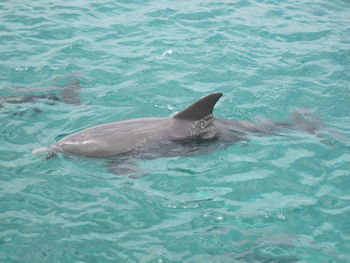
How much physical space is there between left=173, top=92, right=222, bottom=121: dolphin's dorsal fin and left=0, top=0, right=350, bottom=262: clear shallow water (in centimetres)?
76

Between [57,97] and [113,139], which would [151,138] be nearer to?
[113,139]

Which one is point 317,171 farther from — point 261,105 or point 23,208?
point 23,208

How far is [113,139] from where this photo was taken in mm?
8102

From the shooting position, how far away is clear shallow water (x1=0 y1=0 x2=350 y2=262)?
250 inches

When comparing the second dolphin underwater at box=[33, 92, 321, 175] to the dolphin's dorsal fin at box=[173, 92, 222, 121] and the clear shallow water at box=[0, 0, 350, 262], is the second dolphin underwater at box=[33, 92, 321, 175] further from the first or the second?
the clear shallow water at box=[0, 0, 350, 262]

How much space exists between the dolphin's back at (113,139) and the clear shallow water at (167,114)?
26 cm

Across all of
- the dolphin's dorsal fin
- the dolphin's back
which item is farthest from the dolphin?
the dolphin's dorsal fin

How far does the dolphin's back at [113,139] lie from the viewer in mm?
8016

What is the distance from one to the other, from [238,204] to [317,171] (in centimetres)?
185

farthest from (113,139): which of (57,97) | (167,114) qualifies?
(57,97)

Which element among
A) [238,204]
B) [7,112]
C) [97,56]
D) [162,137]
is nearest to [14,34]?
[97,56]

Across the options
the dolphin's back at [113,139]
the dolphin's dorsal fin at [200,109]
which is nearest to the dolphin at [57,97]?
the dolphin's back at [113,139]

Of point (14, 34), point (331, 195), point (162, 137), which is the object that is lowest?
point (331, 195)

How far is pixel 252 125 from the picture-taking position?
911cm
